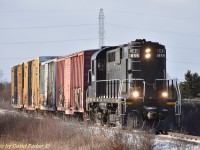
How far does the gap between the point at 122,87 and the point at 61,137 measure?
433 cm

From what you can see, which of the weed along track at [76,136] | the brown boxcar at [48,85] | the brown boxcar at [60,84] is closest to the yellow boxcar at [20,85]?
the brown boxcar at [48,85]

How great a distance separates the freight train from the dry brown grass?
227 centimetres

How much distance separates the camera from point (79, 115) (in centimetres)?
2600

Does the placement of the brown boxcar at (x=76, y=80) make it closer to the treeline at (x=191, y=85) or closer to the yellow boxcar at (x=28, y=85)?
the yellow boxcar at (x=28, y=85)

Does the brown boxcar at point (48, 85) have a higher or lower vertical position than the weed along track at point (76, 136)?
higher

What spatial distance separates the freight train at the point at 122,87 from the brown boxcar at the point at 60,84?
0.07 meters

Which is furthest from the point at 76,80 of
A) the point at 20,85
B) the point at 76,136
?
the point at 20,85

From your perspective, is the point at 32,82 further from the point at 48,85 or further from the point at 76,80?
the point at 76,80

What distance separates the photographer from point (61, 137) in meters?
16.9

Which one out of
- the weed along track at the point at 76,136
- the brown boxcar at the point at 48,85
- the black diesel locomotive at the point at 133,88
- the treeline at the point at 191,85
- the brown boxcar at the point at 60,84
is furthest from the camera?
the treeline at the point at 191,85

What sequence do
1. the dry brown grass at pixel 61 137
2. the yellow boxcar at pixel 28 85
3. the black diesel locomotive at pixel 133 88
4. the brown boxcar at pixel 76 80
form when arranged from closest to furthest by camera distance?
1. the dry brown grass at pixel 61 137
2. the black diesel locomotive at pixel 133 88
3. the brown boxcar at pixel 76 80
4. the yellow boxcar at pixel 28 85

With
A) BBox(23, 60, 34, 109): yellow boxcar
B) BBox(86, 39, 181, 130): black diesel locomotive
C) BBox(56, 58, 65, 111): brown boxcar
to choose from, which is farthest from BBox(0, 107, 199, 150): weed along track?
BBox(23, 60, 34, 109): yellow boxcar

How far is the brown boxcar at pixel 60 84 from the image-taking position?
96.2 feet

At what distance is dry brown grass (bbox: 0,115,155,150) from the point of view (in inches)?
507
